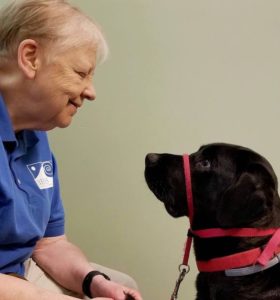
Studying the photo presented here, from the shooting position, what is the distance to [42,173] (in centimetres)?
116

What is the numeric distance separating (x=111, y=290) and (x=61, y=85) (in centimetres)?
54

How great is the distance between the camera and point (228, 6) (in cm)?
154

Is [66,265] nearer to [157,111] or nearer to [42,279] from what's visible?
[42,279]

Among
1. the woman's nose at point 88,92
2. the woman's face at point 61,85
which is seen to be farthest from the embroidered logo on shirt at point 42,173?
the woman's nose at point 88,92

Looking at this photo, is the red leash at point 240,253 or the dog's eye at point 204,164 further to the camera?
the dog's eye at point 204,164

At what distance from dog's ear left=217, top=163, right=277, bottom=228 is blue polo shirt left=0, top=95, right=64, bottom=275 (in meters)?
0.47

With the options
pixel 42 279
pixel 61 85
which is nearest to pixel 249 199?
pixel 61 85

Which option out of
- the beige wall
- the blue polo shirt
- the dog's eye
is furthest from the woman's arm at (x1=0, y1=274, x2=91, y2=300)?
the beige wall

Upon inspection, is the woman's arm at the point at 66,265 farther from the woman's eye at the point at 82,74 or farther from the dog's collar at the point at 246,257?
the woman's eye at the point at 82,74

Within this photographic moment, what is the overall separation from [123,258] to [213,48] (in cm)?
96

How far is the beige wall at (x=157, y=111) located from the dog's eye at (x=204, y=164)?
1.69 ft

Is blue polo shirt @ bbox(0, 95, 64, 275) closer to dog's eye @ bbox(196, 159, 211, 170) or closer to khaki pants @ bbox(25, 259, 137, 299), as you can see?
khaki pants @ bbox(25, 259, 137, 299)

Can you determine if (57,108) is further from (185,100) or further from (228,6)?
(228,6)

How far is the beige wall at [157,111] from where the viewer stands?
5.14 feet
